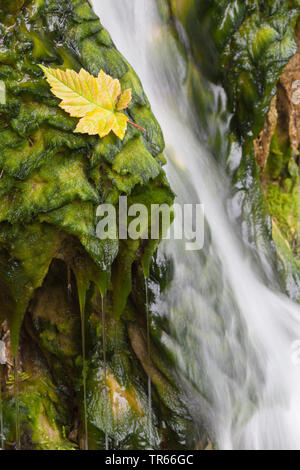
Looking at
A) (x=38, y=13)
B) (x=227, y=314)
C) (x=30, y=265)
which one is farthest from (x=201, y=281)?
(x=38, y=13)

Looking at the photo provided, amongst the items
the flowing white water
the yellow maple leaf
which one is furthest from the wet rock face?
the flowing white water

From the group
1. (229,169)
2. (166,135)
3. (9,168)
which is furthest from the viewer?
(229,169)

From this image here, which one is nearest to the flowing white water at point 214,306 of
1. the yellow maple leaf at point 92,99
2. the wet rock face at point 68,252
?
the wet rock face at point 68,252

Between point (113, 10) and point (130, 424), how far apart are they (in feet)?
8.14

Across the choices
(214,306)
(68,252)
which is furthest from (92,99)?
(214,306)

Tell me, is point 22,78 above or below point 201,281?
above

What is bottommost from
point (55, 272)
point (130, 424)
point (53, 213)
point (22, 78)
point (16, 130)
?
point (130, 424)

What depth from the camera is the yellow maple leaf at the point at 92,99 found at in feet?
7.04

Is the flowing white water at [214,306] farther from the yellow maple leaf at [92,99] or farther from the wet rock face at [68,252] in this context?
the yellow maple leaf at [92,99]

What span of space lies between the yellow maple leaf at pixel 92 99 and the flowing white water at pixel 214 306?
89 cm

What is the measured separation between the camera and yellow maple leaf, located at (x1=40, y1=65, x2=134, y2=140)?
2.14 metres

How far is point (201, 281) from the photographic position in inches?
120

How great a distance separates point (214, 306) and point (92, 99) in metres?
1.48

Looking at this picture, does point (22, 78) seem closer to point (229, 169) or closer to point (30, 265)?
point (30, 265)
